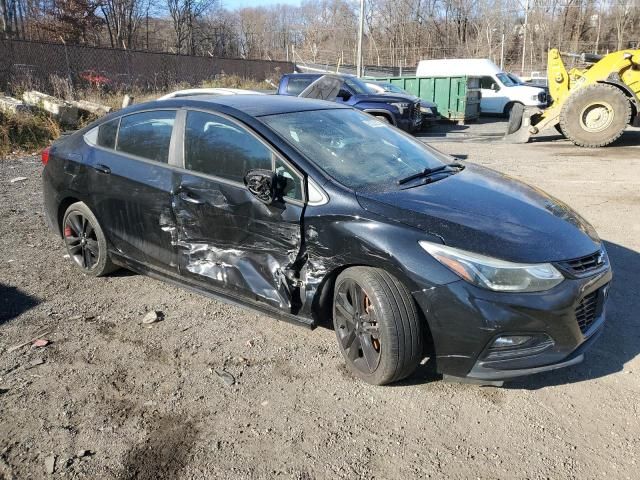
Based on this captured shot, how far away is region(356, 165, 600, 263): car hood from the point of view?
9.23 ft

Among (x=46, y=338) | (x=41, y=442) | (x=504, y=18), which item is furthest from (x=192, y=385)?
(x=504, y=18)

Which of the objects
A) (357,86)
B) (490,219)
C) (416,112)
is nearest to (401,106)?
(416,112)

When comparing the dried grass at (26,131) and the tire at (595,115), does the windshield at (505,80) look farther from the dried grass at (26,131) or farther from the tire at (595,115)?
the dried grass at (26,131)

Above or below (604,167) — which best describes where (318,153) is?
above

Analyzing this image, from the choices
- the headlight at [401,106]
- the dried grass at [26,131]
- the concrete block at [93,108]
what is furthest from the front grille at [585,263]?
the concrete block at [93,108]

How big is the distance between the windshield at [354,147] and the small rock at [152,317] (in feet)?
5.47

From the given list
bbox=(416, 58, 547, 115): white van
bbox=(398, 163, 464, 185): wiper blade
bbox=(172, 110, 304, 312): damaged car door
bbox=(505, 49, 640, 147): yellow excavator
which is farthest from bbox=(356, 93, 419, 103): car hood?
bbox=(172, 110, 304, 312): damaged car door

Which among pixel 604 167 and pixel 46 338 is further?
pixel 604 167

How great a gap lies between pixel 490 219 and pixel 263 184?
1.34 m

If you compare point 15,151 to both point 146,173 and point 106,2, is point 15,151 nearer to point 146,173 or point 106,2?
point 146,173

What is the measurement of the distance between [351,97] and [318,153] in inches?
428

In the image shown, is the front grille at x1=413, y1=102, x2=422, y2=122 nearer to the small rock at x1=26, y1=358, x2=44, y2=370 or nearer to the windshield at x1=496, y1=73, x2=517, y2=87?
the windshield at x1=496, y1=73, x2=517, y2=87

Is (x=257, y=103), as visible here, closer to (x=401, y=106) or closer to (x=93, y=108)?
(x=401, y=106)

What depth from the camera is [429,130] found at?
16531 mm
